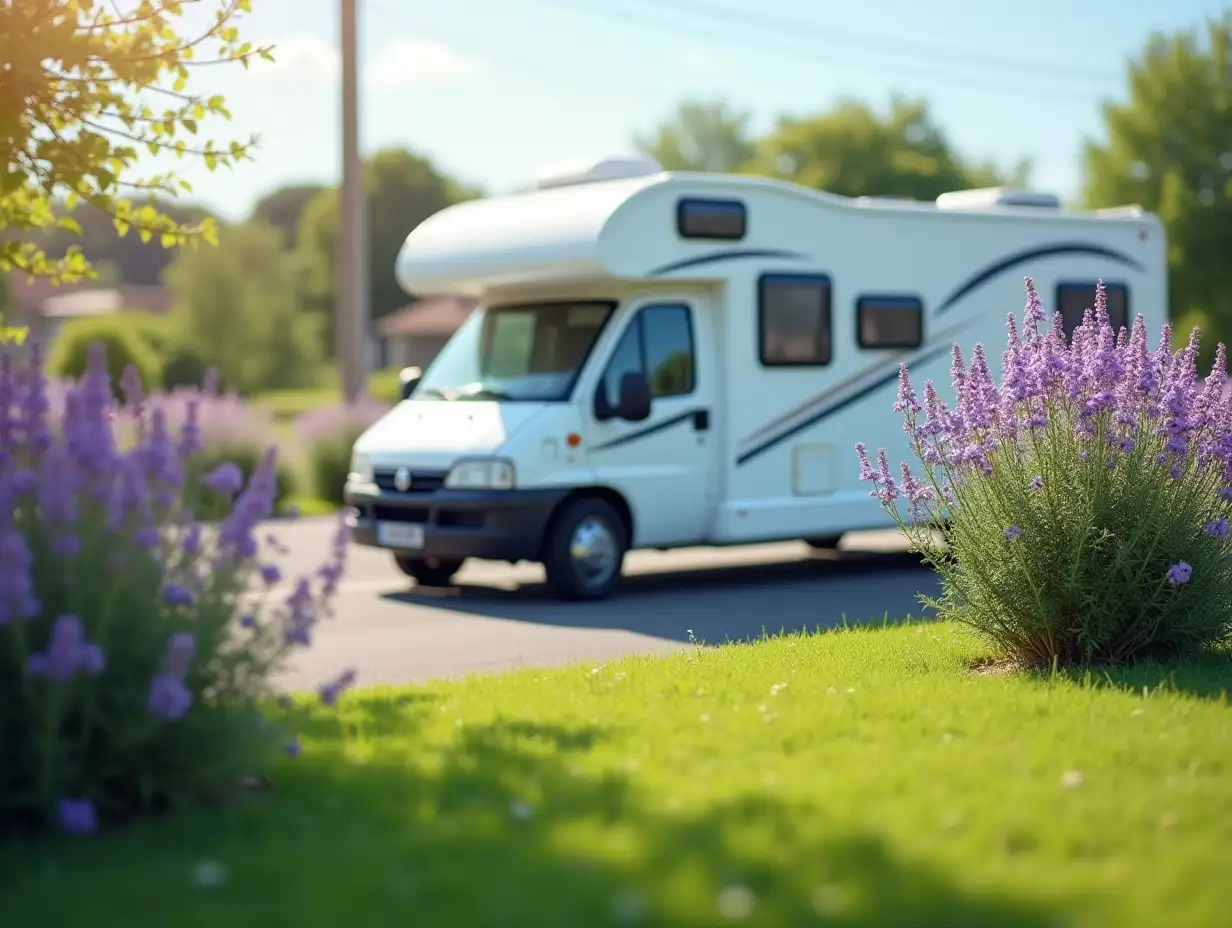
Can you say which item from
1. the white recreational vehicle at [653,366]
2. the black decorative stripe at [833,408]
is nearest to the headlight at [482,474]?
the white recreational vehicle at [653,366]

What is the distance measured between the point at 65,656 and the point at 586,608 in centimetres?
746

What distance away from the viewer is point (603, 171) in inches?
536

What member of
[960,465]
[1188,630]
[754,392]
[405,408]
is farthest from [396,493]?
[1188,630]

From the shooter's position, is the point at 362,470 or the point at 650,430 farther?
the point at 362,470

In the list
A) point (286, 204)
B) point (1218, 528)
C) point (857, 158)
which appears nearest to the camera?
point (1218, 528)

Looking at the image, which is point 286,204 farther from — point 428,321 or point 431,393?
point 431,393

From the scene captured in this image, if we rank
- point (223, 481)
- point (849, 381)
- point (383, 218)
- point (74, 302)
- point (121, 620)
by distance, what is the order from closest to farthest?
point (121, 620) → point (223, 481) → point (849, 381) → point (383, 218) → point (74, 302)

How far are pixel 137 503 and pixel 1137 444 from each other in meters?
4.86

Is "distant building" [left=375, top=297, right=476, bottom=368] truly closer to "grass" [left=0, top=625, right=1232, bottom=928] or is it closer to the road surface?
the road surface

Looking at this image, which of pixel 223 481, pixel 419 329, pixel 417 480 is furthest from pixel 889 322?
pixel 419 329

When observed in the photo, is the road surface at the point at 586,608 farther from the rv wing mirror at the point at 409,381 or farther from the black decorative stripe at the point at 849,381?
the rv wing mirror at the point at 409,381

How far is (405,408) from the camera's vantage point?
43.0 ft

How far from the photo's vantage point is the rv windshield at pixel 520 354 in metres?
12.6

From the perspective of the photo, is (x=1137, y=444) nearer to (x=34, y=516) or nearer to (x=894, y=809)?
(x=894, y=809)
